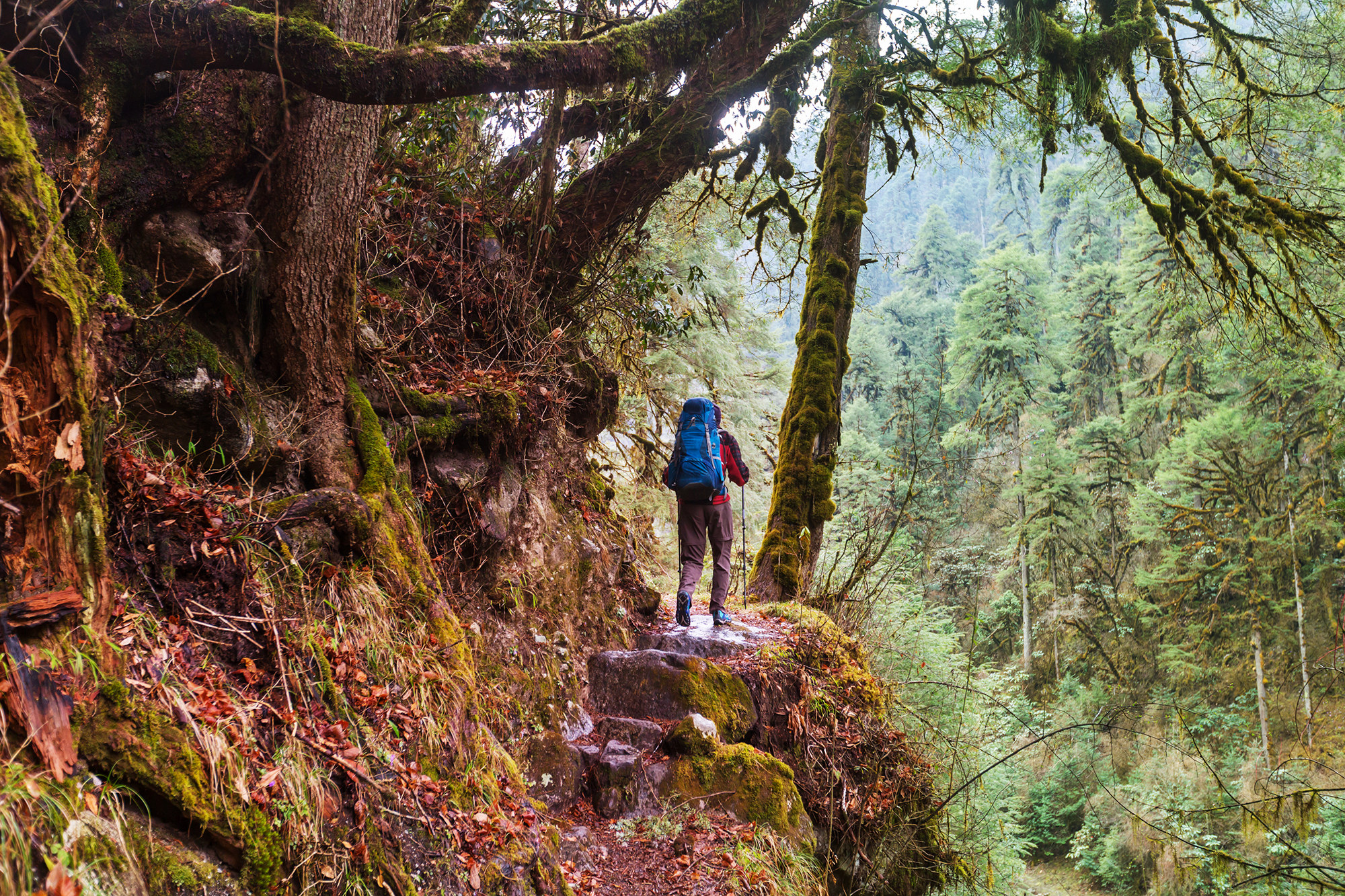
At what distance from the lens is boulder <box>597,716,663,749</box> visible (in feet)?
→ 16.1

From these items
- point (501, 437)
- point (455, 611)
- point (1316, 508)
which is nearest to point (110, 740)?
point (455, 611)

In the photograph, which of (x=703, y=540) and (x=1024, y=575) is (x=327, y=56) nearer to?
(x=703, y=540)

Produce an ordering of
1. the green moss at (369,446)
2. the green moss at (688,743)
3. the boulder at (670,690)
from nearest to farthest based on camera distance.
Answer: the green moss at (369,446), the green moss at (688,743), the boulder at (670,690)

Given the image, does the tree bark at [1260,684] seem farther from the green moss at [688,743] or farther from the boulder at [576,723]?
the boulder at [576,723]

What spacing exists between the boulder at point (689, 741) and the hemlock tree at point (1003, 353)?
19.9 metres

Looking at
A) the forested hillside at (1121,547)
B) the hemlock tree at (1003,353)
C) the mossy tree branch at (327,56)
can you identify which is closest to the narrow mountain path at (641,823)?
the forested hillside at (1121,547)

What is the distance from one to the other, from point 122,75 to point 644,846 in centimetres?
456

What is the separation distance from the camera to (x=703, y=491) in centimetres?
624

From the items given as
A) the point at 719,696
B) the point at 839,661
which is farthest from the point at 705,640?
the point at 839,661

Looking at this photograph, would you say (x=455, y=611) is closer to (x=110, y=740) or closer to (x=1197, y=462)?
(x=110, y=740)

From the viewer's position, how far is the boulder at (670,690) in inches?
210

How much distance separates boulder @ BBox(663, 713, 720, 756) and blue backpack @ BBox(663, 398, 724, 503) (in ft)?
6.50

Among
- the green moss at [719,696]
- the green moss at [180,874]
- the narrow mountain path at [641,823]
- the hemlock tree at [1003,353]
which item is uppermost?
the hemlock tree at [1003,353]

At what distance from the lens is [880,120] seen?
9.16 meters
